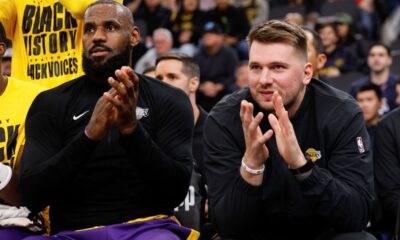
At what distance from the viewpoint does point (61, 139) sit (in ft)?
13.9

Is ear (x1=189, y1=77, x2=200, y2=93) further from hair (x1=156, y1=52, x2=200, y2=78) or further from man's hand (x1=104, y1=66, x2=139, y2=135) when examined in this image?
man's hand (x1=104, y1=66, x2=139, y2=135)

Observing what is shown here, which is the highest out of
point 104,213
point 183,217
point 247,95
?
point 247,95

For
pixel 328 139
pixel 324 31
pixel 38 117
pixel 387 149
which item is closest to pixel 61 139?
pixel 38 117

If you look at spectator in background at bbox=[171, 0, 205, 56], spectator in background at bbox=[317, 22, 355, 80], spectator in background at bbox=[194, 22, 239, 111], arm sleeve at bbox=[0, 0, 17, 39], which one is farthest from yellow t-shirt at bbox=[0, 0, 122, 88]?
spectator in background at bbox=[171, 0, 205, 56]

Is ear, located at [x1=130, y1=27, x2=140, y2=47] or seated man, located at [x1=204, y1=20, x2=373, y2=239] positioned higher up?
ear, located at [x1=130, y1=27, x2=140, y2=47]

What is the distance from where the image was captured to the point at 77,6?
4.82m

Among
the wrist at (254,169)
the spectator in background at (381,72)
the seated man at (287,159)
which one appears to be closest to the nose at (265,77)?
the seated man at (287,159)

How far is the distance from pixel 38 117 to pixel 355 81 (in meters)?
7.29

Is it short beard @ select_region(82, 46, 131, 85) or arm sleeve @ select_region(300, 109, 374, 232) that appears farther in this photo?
short beard @ select_region(82, 46, 131, 85)

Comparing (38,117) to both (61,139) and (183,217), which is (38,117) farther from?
(183,217)

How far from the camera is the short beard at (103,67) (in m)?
4.25

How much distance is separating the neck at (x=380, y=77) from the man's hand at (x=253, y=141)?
277 inches

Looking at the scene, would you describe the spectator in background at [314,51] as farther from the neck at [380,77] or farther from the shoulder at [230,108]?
the neck at [380,77]

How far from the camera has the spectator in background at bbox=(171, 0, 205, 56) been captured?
12852mm
